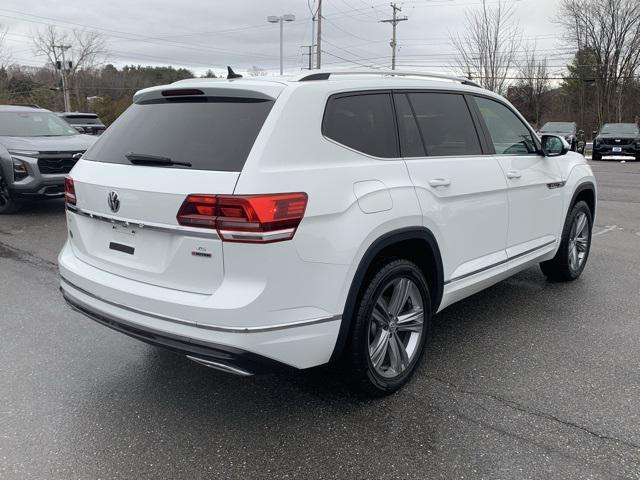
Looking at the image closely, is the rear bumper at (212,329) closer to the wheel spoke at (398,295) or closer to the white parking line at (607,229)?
the wheel spoke at (398,295)

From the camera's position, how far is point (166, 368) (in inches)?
143

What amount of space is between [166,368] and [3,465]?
3.75 feet

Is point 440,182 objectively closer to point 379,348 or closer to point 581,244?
point 379,348

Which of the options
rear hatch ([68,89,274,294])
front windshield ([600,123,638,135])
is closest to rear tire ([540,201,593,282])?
rear hatch ([68,89,274,294])

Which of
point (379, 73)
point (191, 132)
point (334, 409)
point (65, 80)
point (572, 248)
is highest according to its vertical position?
point (65, 80)

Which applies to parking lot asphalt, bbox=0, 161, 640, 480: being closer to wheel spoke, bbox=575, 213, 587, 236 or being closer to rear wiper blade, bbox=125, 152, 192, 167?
wheel spoke, bbox=575, 213, 587, 236

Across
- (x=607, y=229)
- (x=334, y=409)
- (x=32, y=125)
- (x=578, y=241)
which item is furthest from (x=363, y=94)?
(x=32, y=125)

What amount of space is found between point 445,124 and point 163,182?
75.9 inches

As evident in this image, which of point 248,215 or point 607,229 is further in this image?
point 607,229

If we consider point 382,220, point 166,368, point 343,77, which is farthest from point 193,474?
point 343,77

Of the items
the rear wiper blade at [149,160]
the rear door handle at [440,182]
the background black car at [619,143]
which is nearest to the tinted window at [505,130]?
the rear door handle at [440,182]

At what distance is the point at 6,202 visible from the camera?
9.05 m

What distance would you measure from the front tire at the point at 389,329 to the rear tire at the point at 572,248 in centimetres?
233

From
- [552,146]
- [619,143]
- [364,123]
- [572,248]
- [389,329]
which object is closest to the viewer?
[364,123]
